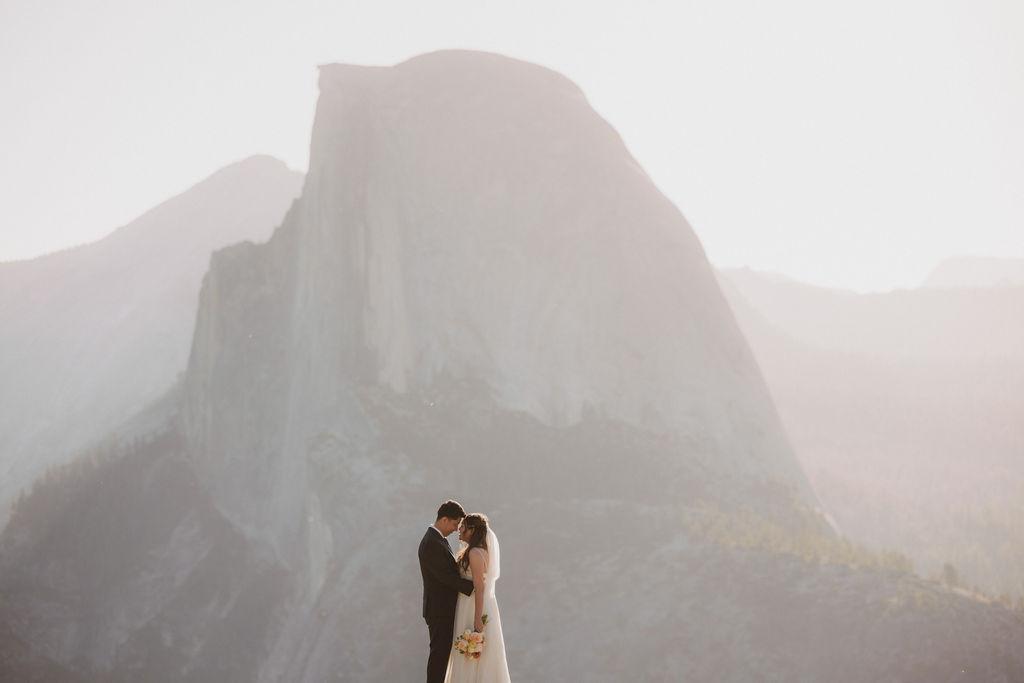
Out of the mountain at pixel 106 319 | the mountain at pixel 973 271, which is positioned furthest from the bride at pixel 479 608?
the mountain at pixel 973 271

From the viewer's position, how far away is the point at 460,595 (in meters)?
6.55

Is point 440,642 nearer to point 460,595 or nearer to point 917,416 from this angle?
point 460,595

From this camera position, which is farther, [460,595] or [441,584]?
[460,595]

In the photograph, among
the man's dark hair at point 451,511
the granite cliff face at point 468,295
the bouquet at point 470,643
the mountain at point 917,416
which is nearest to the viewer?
the man's dark hair at point 451,511

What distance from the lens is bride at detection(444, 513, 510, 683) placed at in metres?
6.29

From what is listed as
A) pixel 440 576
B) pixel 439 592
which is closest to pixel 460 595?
pixel 439 592

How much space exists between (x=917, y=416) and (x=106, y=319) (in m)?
86.1

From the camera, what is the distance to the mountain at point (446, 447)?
20.5m

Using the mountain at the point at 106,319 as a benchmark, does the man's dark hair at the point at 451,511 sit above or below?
below

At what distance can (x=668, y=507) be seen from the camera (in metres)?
24.4

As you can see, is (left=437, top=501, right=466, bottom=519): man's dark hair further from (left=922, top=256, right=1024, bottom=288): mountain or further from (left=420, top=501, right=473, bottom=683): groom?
(left=922, top=256, right=1024, bottom=288): mountain

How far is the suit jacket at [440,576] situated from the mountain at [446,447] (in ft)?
38.4

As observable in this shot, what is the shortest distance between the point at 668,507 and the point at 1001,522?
2233cm

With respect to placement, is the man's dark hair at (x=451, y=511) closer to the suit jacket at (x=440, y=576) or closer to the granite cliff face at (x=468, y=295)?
the suit jacket at (x=440, y=576)
